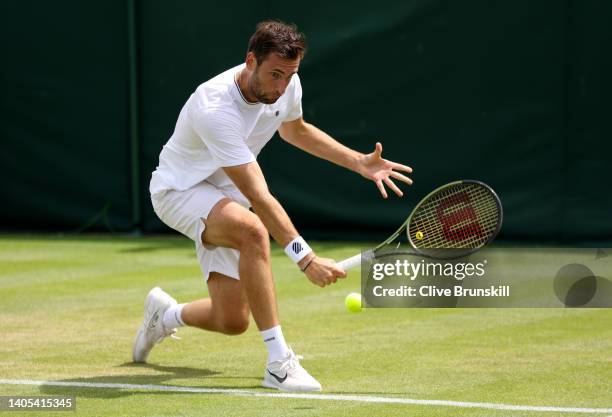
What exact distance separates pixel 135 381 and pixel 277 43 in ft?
4.96

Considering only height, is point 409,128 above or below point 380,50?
below

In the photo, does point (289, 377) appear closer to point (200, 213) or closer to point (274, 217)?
point (274, 217)

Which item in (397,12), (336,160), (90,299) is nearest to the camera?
(336,160)

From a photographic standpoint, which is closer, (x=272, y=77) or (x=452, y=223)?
(x=272, y=77)

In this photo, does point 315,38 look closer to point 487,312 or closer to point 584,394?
point 487,312

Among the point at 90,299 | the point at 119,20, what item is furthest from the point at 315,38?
the point at 90,299

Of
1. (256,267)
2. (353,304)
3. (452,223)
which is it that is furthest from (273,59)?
(452,223)

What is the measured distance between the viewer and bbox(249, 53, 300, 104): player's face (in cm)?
485

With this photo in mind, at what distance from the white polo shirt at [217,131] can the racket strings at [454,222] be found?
2.54ft

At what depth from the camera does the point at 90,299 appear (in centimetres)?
756

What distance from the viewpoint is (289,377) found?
4750 mm

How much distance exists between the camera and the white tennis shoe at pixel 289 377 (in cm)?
473

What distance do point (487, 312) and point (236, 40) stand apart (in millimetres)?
4658

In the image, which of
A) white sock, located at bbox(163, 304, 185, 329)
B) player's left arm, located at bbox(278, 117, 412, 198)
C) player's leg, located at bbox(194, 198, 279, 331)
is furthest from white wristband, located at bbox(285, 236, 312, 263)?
white sock, located at bbox(163, 304, 185, 329)
